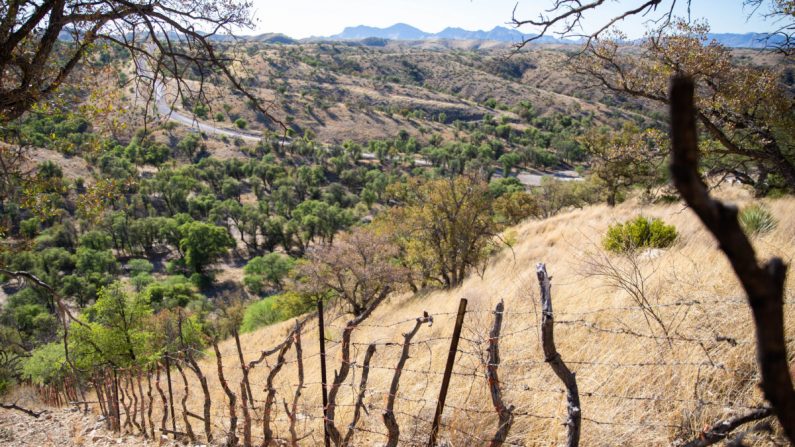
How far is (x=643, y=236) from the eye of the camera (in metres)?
10.1

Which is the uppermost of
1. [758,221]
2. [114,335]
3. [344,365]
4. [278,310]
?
[758,221]

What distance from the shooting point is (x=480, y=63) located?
189500mm

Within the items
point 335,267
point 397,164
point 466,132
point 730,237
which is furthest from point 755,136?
point 466,132

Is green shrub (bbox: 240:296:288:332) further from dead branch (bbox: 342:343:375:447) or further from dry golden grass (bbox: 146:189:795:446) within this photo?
dead branch (bbox: 342:343:375:447)

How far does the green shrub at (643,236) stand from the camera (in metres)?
9.68

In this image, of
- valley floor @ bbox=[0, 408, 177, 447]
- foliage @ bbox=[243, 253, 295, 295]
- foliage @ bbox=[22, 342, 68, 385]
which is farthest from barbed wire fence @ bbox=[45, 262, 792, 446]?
foliage @ bbox=[243, 253, 295, 295]

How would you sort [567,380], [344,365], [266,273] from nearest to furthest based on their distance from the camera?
[567,380] < [344,365] < [266,273]

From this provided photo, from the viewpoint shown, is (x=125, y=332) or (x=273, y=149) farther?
(x=273, y=149)

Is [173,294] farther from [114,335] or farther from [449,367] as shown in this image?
[449,367]

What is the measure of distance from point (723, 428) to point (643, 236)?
8.60 metres

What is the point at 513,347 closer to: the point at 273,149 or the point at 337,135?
the point at 273,149

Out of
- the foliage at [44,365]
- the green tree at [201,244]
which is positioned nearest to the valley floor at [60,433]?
the foliage at [44,365]

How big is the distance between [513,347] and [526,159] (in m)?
99.2

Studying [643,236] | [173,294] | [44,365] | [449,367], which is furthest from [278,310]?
[449,367]
